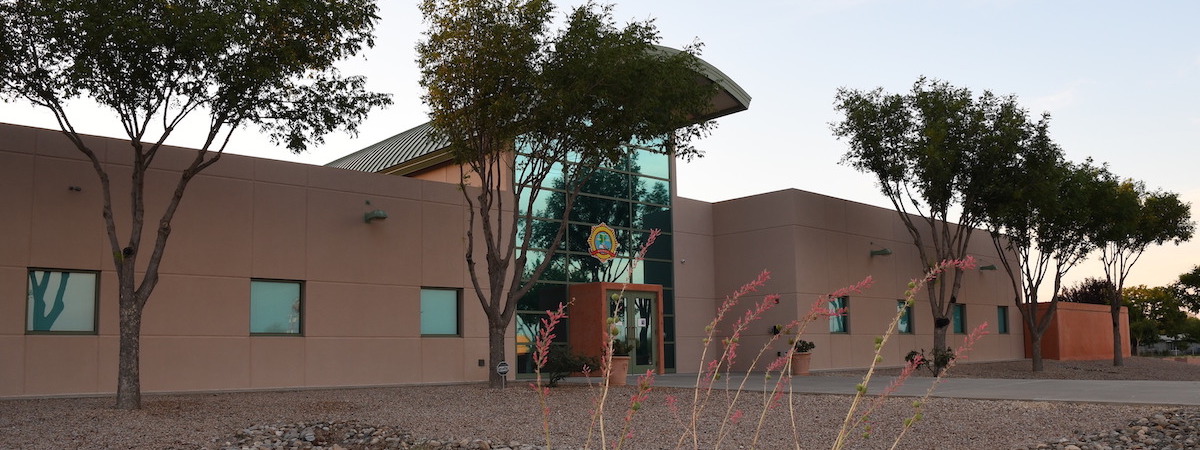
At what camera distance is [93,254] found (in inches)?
604

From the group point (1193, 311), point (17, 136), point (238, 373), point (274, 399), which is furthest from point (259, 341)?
point (1193, 311)

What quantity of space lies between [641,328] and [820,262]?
18.0 ft

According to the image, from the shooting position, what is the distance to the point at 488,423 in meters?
11.6

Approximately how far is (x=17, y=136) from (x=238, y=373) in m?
5.25

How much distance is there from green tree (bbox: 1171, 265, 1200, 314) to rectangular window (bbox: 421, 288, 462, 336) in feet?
166

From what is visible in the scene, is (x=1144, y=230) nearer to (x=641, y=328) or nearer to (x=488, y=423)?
(x=641, y=328)

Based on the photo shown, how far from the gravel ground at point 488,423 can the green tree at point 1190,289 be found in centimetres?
4957

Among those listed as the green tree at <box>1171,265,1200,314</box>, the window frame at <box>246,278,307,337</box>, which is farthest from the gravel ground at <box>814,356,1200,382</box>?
the green tree at <box>1171,265,1200,314</box>

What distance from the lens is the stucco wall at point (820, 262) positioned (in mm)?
24344

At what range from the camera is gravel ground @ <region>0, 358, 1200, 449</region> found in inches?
384

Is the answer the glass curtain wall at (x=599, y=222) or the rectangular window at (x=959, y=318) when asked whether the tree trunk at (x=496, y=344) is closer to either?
the glass curtain wall at (x=599, y=222)

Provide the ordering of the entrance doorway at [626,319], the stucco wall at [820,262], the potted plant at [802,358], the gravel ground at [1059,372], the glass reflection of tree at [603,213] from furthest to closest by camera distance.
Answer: the stucco wall at [820,262] < the gravel ground at [1059,372] < the potted plant at [802,358] < the glass reflection of tree at [603,213] < the entrance doorway at [626,319]

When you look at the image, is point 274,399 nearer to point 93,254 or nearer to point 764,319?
point 93,254

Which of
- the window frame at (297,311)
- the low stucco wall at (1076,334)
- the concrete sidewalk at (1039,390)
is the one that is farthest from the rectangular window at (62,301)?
the low stucco wall at (1076,334)
